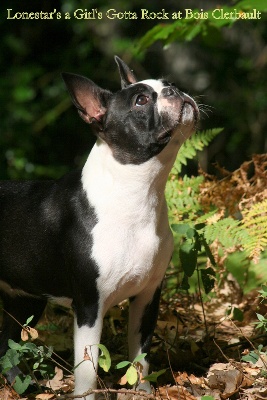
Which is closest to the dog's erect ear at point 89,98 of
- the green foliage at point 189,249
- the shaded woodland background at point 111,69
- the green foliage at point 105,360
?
the green foliage at point 189,249

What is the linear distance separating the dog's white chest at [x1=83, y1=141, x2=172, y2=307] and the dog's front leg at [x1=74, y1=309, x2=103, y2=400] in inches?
5.5

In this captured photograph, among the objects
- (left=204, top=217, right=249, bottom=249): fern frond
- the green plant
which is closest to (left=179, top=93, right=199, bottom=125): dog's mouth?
(left=204, top=217, right=249, bottom=249): fern frond

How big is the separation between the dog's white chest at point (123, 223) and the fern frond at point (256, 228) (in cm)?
65

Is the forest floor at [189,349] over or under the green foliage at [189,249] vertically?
under

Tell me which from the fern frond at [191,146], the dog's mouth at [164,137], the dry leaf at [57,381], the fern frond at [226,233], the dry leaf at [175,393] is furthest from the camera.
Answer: the fern frond at [191,146]

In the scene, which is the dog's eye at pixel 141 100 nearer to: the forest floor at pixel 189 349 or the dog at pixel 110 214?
the dog at pixel 110 214

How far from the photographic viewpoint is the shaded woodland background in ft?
24.4

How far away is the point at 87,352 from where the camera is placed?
3.31 m

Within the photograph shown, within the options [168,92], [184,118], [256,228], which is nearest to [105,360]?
[184,118]

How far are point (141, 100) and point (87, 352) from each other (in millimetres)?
1192

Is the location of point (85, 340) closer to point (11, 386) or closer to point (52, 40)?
point (11, 386)

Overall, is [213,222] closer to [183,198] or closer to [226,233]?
[226,233]

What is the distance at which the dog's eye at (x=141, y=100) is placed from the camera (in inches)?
131

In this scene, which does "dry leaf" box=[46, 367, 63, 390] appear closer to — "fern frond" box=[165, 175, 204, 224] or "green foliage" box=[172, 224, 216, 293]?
"green foliage" box=[172, 224, 216, 293]
